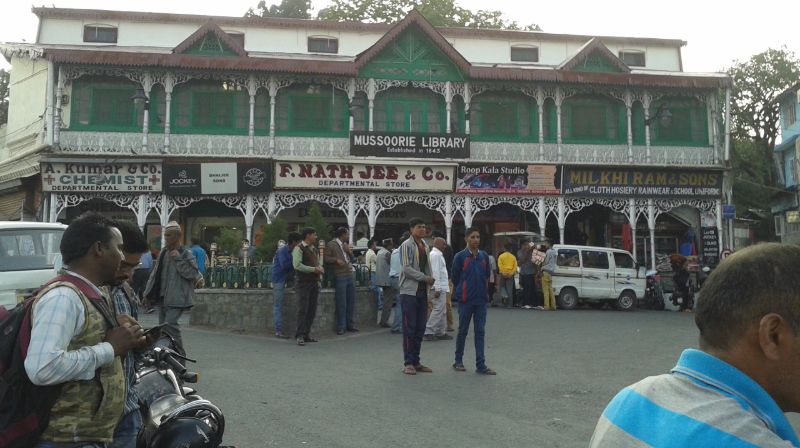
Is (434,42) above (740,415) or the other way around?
above

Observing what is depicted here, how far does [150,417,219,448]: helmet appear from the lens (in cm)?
297

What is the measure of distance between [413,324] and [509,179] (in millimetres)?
14146

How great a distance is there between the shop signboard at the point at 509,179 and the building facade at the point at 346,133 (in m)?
0.05

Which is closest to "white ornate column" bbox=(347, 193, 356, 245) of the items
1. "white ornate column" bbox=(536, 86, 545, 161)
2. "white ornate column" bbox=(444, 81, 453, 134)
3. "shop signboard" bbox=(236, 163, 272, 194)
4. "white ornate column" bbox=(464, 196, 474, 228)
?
"shop signboard" bbox=(236, 163, 272, 194)

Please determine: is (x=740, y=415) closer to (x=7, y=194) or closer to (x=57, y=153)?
(x=57, y=153)

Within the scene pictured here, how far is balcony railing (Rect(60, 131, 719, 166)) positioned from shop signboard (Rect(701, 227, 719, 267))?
7.94 feet

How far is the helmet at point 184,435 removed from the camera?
117 inches

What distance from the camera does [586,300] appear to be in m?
17.8

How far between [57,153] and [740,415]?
21887 mm

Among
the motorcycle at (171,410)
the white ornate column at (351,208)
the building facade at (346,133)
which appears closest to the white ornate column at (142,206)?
the building facade at (346,133)

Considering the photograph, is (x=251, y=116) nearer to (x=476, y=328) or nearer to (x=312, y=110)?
(x=312, y=110)

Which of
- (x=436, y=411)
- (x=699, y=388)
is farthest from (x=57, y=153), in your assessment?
(x=699, y=388)

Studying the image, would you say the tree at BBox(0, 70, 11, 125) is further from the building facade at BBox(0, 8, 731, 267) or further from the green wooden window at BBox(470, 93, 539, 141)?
the green wooden window at BBox(470, 93, 539, 141)

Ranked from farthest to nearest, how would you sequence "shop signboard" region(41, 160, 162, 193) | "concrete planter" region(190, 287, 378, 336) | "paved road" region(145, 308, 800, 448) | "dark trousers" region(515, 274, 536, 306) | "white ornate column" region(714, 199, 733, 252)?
"white ornate column" region(714, 199, 733, 252), "shop signboard" region(41, 160, 162, 193), "dark trousers" region(515, 274, 536, 306), "concrete planter" region(190, 287, 378, 336), "paved road" region(145, 308, 800, 448)
